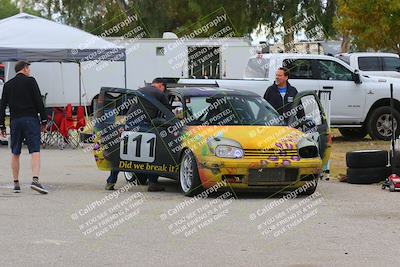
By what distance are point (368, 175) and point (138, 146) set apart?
11.6ft

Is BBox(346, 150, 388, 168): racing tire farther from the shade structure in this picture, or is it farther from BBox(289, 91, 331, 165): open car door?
the shade structure

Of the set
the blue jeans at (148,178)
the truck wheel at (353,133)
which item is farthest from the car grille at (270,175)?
the truck wheel at (353,133)

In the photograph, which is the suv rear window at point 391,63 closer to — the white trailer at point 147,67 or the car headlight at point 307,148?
the white trailer at point 147,67

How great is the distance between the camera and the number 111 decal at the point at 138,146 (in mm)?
11977

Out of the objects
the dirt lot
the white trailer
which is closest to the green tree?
the dirt lot

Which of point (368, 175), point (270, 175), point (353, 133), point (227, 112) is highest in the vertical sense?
point (227, 112)

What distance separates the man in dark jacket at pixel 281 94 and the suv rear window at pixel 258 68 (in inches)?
233

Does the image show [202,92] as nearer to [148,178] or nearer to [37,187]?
[148,178]

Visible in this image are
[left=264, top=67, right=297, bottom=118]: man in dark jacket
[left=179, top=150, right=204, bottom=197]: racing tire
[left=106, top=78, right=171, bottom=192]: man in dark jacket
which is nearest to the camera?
[left=179, top=150, right=204, bottom=197]: racing tire

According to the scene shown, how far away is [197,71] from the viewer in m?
30.9

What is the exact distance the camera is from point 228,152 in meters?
11.0

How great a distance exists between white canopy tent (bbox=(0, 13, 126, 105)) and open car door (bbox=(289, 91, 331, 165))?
27.1 ft

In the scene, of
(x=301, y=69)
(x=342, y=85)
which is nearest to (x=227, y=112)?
(x=301, y=69)

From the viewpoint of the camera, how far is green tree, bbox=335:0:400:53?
62.1ft
